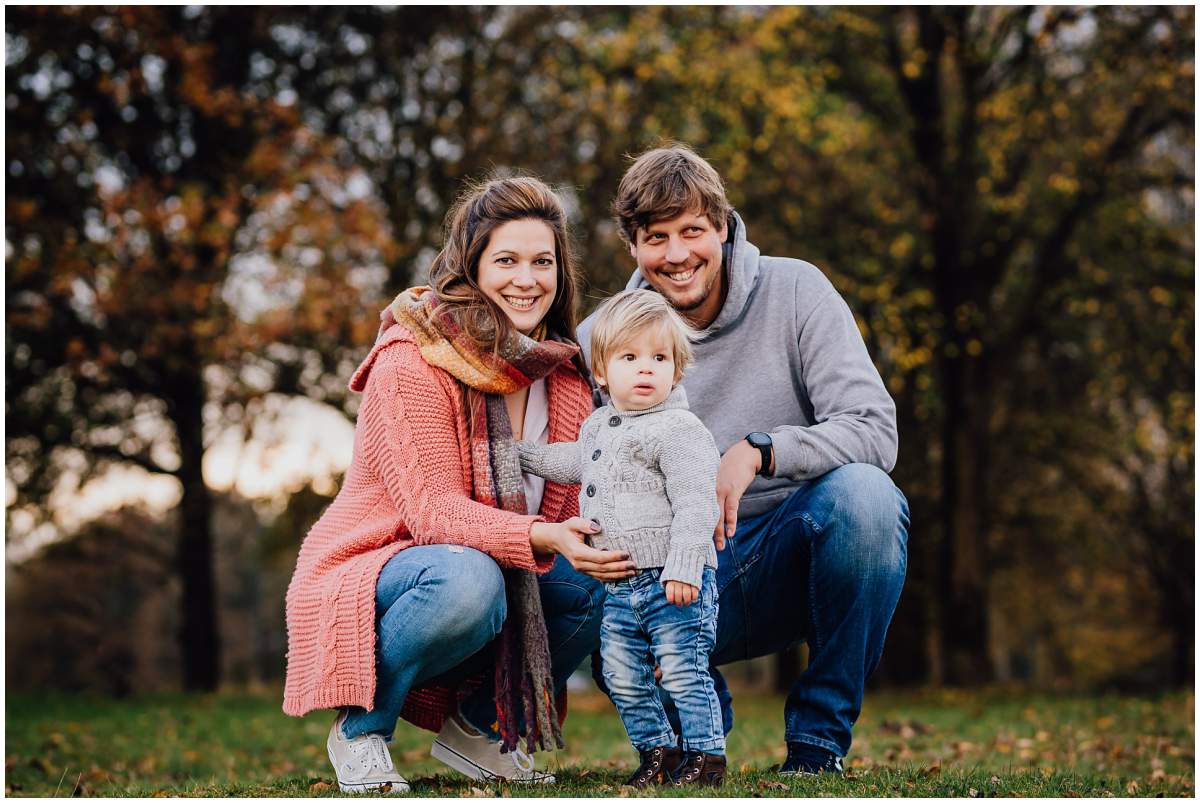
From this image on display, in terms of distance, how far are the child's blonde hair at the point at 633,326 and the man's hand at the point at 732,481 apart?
285 millimetres

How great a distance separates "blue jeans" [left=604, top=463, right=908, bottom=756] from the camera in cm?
364

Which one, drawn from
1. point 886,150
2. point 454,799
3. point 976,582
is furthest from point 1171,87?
point 454,799

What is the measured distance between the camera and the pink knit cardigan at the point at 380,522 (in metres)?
3.42

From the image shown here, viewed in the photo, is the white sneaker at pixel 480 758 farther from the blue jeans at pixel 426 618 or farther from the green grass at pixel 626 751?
the blue jeans at pixel 426 618

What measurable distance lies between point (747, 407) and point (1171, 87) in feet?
32.6

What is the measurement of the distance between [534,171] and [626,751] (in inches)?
273

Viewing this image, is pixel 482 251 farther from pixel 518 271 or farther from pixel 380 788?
pixel 380 788

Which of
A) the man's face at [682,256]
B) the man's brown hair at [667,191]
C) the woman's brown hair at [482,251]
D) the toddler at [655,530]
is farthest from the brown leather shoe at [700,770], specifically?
the man's brown hair at [667,191]

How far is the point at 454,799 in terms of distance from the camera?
125 inches

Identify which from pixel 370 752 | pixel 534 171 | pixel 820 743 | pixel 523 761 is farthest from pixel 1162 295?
pixel 370 752

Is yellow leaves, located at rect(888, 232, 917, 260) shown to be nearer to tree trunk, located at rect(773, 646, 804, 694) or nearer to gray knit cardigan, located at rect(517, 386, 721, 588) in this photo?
tree trunk, located at rect(773, 646, 804, 694)

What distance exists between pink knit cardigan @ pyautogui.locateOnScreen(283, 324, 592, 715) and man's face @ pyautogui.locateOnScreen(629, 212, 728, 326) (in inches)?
32.8

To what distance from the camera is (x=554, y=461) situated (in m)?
3.76

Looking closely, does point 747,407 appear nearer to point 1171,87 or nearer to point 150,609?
point 1171,87
